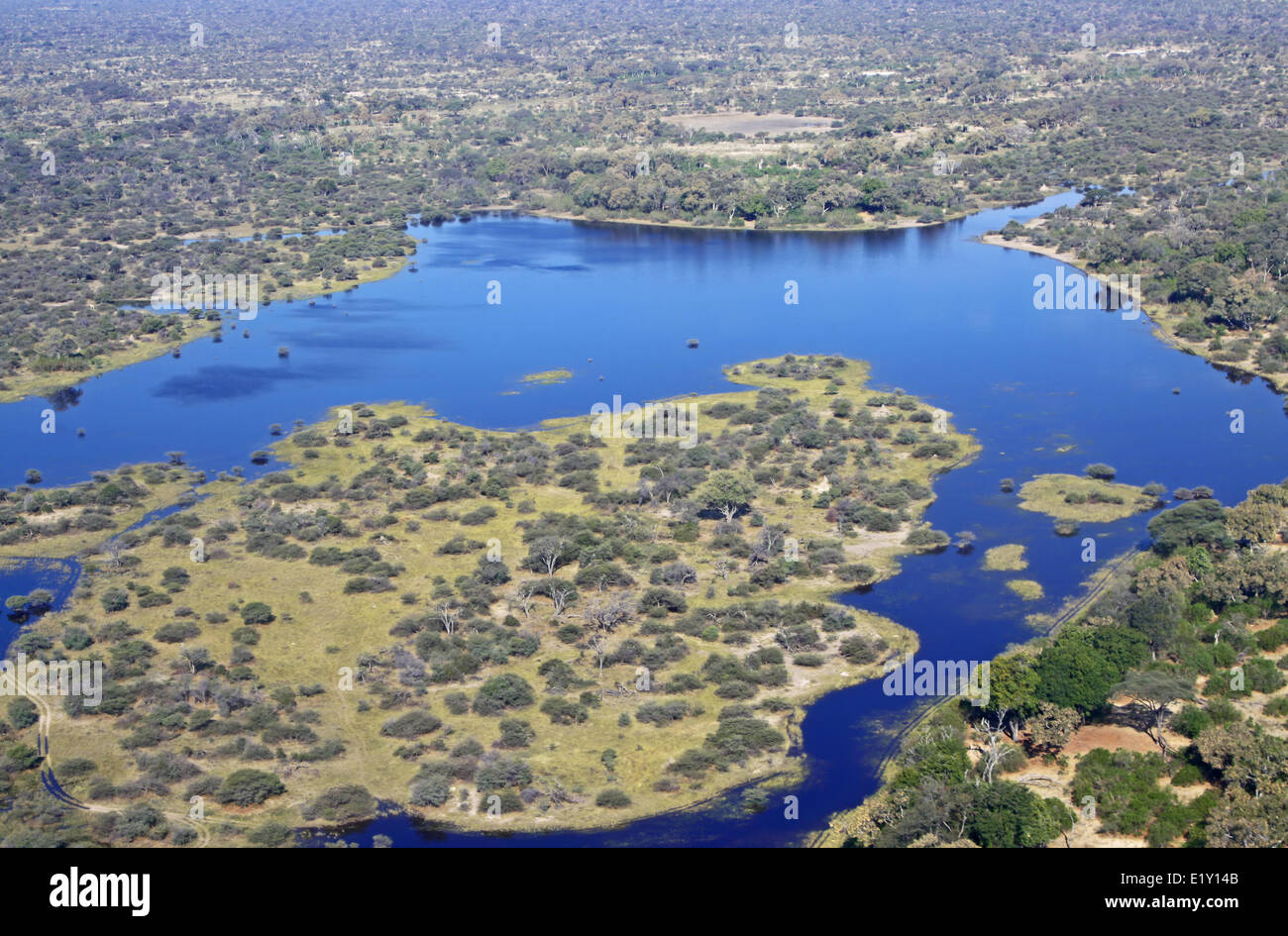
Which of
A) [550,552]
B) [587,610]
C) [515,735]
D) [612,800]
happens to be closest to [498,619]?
[587,610]

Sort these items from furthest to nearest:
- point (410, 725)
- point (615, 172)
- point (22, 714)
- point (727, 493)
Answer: point (615, 172) < point (727, 493) < point (22, 714) < point (410, 725)

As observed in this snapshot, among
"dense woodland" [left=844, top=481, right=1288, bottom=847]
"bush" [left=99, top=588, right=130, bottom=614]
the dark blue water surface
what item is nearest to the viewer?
"dense woodland" [left=844, top=481, right=1288, bottom=847]

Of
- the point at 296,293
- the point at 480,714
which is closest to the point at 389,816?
the point at 480,714

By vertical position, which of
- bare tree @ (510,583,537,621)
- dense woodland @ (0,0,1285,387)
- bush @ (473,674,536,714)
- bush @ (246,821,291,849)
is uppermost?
dense woodland @ (0,0,1285,387)

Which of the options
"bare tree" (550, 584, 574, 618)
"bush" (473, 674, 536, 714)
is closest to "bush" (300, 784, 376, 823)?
"bush" (473, 674, 536, 714)

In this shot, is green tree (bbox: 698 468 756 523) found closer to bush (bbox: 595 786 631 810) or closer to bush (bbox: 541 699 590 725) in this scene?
bush (bbox: 541 699 590 725)

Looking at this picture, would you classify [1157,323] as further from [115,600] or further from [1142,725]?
[115,600]

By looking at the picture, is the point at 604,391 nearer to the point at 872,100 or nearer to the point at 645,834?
the point at 645,834
